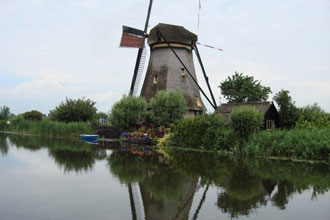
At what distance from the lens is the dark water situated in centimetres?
732

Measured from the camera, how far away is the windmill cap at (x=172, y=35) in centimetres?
2845

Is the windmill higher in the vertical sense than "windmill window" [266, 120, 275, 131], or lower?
higher

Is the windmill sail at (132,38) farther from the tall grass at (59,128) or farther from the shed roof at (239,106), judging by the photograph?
the tall grass at (59,128)

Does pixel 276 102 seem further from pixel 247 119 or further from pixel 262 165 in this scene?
pixel 262 165

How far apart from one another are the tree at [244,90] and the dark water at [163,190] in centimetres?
1508

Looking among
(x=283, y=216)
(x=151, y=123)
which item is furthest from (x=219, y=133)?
(x=283, y=216)

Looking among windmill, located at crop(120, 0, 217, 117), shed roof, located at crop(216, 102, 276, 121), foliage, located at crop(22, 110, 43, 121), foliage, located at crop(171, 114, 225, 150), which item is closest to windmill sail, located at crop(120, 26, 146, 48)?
windmill, located at crop(120, 0, 217, 117)

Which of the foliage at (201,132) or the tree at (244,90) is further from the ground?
the tree at (244,90)

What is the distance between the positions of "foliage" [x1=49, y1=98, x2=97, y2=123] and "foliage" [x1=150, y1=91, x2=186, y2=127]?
14.7m

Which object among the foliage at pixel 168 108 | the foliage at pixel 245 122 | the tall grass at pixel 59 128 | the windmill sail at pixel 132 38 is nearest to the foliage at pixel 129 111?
the foliage at pixel 168 108

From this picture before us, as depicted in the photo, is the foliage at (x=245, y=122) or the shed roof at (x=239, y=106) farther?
the shed roof at (x=239, y=106)

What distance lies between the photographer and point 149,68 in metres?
30.4

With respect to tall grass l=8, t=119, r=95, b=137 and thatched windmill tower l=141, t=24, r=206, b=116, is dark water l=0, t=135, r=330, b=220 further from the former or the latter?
tall grass l=8, t=119, r=95, b=137

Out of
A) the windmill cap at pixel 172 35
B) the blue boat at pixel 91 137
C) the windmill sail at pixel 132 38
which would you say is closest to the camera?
the windmill cap at pixel 172 35
